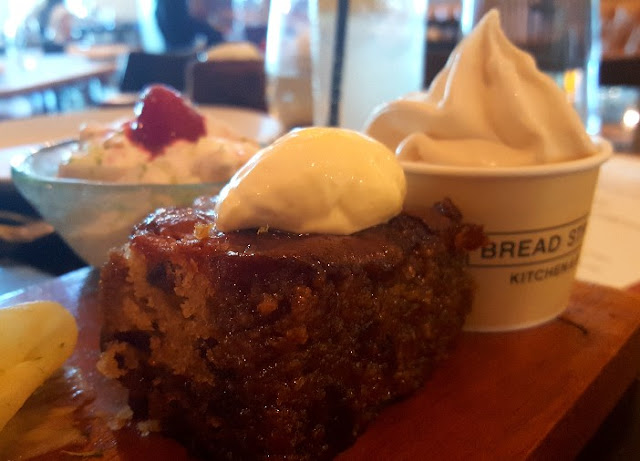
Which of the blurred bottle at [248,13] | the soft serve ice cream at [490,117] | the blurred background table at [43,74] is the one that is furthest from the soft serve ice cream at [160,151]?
the blurred bottle at [248,13]

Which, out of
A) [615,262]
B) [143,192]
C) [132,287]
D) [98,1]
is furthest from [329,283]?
[98,1]

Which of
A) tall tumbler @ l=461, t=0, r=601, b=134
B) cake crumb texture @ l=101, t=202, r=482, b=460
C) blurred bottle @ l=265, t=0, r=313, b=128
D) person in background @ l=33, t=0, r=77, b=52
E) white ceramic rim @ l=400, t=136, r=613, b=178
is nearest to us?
cake crumb texture @ l=101, t=202, r=482, b=460

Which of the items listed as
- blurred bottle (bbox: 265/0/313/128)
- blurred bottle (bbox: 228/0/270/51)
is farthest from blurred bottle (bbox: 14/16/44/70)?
blurred bottle (bbox: 265/0/313/128)

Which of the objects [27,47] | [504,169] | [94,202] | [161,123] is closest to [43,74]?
[27,47]

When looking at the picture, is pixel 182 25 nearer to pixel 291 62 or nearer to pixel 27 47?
pixel 27 47

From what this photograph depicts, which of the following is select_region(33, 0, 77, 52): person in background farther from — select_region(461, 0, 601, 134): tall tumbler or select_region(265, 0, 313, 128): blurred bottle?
select_region(461, 0, 601, 134): tall tumbler

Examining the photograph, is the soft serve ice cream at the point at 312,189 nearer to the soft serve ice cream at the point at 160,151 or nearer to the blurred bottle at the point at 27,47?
the soft serve ice cream at the point at 160,151
